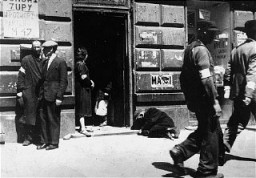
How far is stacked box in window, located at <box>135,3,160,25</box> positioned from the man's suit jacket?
2.45 m

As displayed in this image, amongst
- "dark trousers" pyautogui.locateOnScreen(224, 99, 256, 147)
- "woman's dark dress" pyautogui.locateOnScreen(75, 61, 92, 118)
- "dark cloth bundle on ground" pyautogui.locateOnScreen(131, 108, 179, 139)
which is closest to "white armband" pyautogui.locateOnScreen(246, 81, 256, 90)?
"dark trousers" pyautogui.locateOnScreen(224, 99, 256, 147)

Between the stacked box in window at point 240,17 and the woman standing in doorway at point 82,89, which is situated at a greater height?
the stacked box in window at point 240,17

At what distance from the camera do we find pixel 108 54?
898 cm

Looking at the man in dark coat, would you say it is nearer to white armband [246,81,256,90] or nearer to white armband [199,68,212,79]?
white armband [199,68,212,79]

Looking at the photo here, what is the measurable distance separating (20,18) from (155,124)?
3.36 m

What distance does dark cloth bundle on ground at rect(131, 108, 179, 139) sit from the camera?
7.41 meters

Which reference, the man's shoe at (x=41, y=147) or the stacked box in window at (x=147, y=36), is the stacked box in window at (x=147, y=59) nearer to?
the stacked box in window at (x=147, y=36)

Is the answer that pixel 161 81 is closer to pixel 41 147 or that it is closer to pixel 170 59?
pixel 170 59

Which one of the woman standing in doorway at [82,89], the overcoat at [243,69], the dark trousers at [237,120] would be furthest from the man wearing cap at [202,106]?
the woman standing in doorway at [82,89]

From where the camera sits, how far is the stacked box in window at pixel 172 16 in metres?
8.53

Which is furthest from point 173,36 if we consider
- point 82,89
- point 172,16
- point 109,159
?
point 109,159

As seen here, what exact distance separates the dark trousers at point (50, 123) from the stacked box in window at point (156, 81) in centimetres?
230

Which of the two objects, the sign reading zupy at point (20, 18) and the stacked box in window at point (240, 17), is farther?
the stacked box in window at point (240, 17)

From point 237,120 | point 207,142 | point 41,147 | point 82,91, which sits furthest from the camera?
point 82,91
